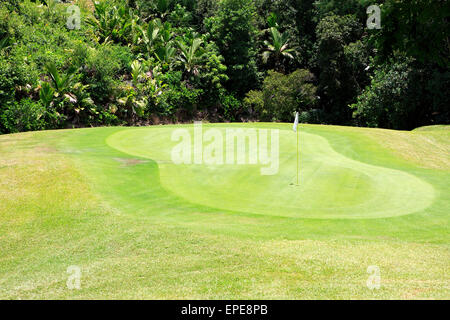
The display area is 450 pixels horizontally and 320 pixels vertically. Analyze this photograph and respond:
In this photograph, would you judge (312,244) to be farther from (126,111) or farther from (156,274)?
(126,111)

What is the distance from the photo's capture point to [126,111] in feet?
126

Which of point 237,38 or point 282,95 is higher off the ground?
point 237,38

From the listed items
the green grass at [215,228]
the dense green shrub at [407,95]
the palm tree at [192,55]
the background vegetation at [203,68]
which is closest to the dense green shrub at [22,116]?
the background vegetation at [203,68]

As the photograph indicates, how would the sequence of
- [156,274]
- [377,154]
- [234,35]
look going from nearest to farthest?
[156,274] → [377,154] → [234,35]

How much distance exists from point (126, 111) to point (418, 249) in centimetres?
3329

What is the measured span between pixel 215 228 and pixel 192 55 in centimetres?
3597

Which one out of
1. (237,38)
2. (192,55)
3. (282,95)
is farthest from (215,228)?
(237,38)

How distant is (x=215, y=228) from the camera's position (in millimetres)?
8953

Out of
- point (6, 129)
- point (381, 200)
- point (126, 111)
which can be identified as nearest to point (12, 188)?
point (381, 200)

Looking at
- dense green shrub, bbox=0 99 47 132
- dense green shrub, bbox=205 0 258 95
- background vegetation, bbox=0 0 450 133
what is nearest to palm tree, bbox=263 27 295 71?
background vegetation, bbox=0 0 450 133

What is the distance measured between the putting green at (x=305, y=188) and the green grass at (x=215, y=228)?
5cm

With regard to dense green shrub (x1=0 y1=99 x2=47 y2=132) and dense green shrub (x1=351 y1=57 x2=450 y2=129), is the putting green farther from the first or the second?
dense green shrub (x1=351 y1=57 x2=450 y2=129)

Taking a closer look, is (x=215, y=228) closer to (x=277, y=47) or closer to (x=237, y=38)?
(x=237, y=38)
